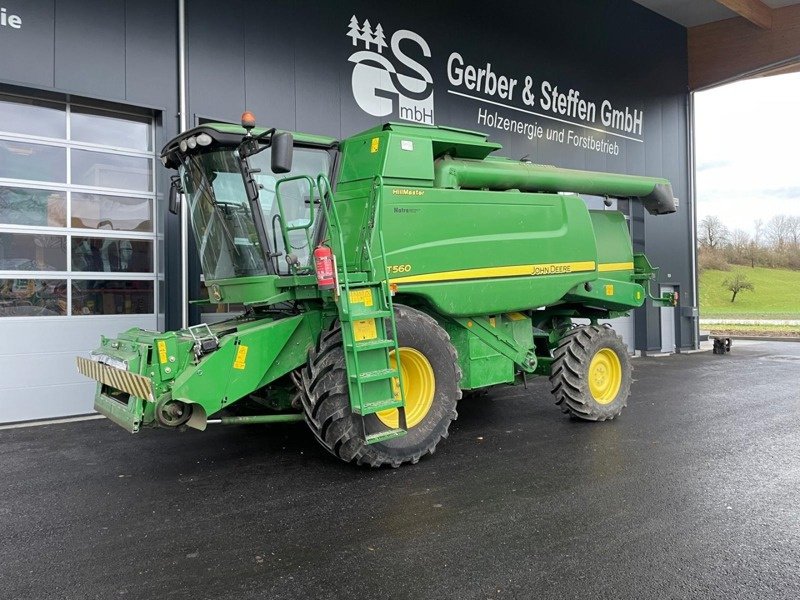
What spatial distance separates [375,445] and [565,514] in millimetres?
1475

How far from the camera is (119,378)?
4500 millimetres

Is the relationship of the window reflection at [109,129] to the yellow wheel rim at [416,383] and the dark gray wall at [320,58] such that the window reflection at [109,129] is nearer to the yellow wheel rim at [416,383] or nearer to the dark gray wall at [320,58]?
the dark gray wall at [320,58]

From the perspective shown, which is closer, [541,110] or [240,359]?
[240,359]

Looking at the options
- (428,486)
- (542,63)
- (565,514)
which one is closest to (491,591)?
(565,514)

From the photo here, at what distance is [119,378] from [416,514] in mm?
2404

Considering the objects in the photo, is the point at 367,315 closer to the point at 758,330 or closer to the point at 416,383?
the point at 416,383

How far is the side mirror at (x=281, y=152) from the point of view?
4230mm

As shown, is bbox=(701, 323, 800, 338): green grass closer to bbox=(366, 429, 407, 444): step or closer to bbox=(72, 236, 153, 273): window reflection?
bbox=(366, 429, 407, 444): step

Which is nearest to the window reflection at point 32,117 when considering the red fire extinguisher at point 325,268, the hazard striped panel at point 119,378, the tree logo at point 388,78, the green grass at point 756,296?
the hazard striped panel at point 119,378


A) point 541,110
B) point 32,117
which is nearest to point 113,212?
point 32,117

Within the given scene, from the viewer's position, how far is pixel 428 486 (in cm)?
430

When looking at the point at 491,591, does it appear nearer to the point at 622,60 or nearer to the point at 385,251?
the point at 385,251

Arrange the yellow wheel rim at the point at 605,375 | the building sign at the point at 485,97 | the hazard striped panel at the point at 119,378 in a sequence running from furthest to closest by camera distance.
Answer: the building sign at the point at 485,97 < the yellow wheel rim at the point at 605,375 < the hazard striped panel at the point at 119,378

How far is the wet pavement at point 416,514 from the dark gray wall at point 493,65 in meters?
4.70
